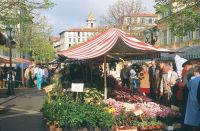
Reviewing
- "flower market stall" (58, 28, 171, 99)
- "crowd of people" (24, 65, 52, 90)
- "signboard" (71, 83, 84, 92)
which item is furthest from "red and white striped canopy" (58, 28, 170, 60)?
"crowd of people" (24, 65, 52, 90)

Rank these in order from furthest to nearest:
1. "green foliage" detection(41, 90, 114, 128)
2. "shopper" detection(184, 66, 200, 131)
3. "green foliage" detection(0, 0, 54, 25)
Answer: "green foliage" detection(0, 0, 54, 25) < "green foliage" detection(41, 90, 114, 128) < "shopper" detection(184, 66, 200, 131)

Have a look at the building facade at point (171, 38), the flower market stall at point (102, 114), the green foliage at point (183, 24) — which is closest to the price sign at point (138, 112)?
the flower market stall at point (102, 114)

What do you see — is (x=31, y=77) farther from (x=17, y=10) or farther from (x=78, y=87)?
(x=78, y=87)

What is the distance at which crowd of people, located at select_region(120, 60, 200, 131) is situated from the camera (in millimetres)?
9547

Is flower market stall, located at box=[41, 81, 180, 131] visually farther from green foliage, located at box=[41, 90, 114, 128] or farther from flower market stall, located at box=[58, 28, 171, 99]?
flower market stall, located at box=[58, 28, 171, 99]

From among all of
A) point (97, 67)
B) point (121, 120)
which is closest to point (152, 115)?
point (121, 120)

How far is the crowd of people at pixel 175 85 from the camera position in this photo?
955 cm

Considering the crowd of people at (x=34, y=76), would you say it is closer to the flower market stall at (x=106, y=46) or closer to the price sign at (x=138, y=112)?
the flower market stall at (x=106, y=46)

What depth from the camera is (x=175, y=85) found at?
13.2 meters

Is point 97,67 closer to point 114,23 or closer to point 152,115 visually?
point 152,115

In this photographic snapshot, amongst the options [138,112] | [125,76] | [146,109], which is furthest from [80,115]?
[125,76]

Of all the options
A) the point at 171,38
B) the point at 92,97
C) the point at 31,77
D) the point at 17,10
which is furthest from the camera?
the point at 171,38

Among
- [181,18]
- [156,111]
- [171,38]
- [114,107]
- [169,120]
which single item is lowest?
[169,120]

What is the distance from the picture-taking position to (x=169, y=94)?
49.1 ft
